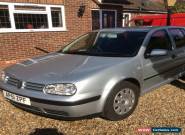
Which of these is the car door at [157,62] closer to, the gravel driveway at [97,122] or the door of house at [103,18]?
the gravel driveway at [97,122]

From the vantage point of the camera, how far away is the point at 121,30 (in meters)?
4.80

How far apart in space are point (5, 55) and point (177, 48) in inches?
252

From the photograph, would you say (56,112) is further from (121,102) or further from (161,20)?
(161,20)

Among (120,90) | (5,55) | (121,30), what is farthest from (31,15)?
(120,90)

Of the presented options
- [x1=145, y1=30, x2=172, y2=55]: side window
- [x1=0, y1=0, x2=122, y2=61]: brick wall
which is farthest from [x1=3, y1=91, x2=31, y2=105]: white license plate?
[x1=0, y1=0, x2=122, y2=61]: brick wall

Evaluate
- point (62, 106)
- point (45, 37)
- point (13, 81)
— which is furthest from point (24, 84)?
point (45, 37)

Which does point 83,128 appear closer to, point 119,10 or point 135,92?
point 135,92

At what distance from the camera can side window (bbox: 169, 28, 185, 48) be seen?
5.15 meters

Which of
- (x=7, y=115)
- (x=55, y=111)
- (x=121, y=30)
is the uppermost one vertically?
(x=121, y=30)

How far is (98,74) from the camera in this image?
11.1 ft

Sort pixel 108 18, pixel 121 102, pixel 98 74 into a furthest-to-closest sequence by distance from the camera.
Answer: pixel 108 18 → pixel 121 102 → pixel 98 74

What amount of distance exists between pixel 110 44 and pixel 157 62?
931mm

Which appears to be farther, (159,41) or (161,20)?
(161,20)

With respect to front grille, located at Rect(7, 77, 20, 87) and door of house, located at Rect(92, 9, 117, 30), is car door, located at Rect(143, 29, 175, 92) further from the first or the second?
door of house, located at Rect(92, 9, 117, 30)
